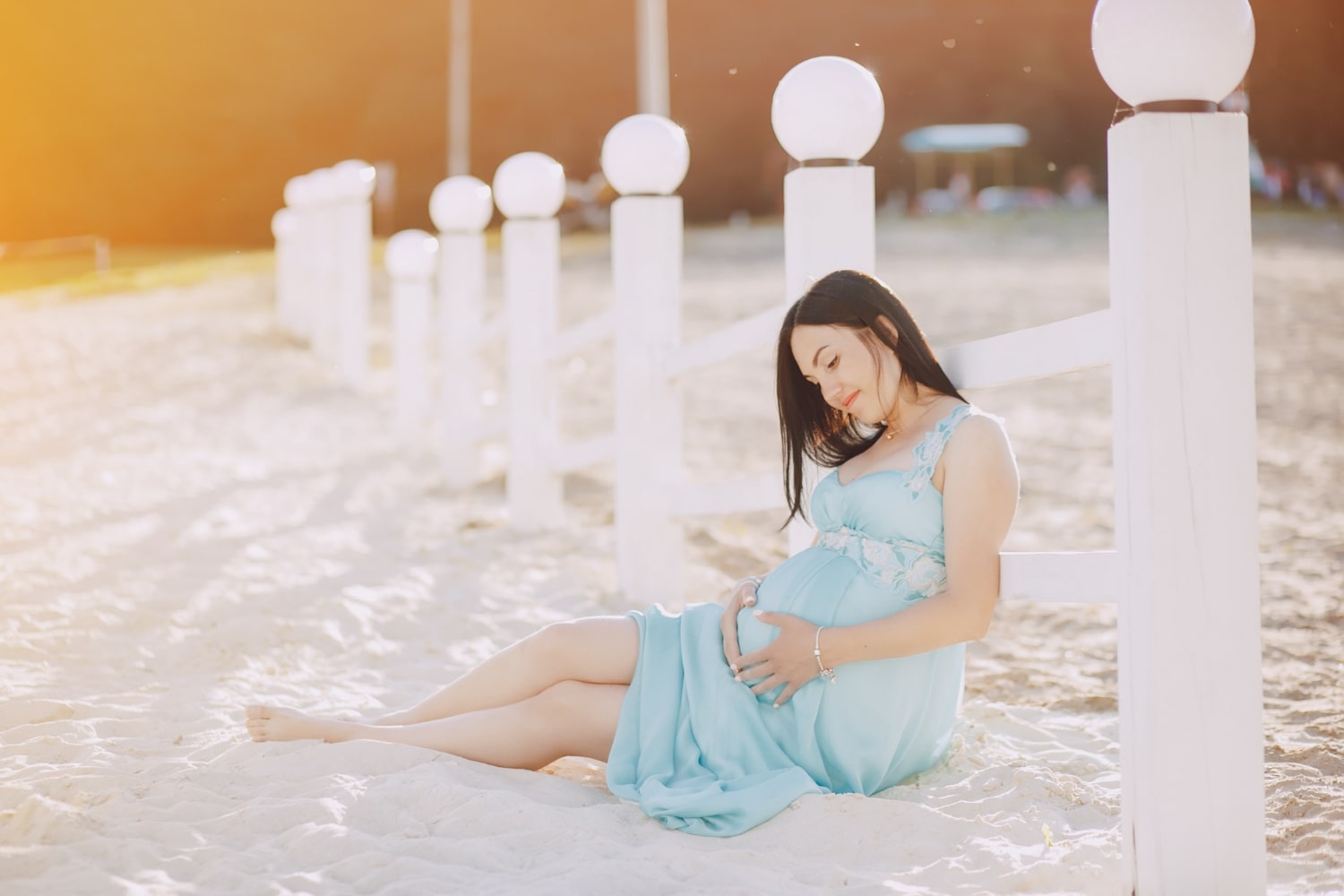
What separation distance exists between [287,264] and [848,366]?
9.93 meters

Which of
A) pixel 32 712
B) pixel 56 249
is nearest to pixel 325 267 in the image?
pixel 32 712

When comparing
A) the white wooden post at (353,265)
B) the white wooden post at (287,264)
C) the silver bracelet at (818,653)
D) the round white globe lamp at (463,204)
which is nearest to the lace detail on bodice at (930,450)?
the silver bracelet at (818,653)

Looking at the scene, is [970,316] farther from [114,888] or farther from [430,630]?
[114,888]

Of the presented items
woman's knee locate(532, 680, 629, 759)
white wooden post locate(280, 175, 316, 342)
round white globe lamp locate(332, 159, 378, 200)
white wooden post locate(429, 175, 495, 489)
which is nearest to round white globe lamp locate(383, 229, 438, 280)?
white wooden post locate(429, 175, 495, 489)

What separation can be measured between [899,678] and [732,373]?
7.03 m

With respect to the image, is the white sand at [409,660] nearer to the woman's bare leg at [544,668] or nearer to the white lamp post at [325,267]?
the woman's bare leg at [544,668]

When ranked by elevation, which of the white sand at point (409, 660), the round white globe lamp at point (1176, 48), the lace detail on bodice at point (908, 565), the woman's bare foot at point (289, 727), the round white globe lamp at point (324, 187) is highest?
the round white globe lamp at point (324, 187)

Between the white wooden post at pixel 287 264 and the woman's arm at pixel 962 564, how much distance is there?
947 centimetres

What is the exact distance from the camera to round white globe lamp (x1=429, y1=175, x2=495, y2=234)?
18.7 feet

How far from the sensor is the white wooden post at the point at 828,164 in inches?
95.2

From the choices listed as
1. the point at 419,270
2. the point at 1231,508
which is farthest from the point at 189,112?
the point at 1231,508

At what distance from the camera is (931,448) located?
2039 mm

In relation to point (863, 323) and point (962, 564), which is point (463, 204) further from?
point (962, 564)

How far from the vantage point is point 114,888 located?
1738 millimetres
